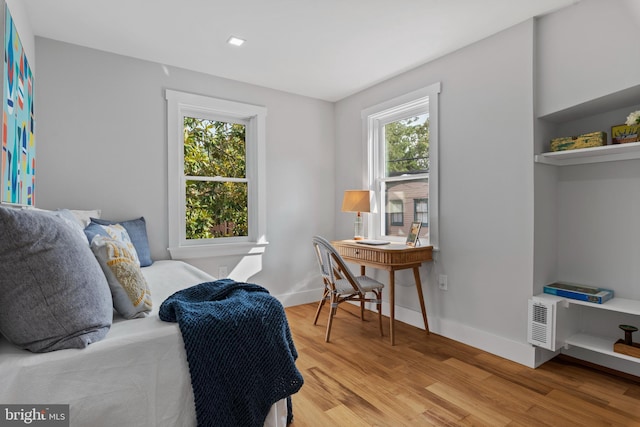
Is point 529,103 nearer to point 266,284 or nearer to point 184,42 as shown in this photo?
point 184,42

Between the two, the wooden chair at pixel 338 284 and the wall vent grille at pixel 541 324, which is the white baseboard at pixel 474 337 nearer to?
the wall vent grille at pixel 541 324

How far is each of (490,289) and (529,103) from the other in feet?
4.68

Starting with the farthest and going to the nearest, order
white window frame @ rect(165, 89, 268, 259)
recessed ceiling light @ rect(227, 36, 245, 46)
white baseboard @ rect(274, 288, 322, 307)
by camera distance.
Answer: white baseboard @ rect(274, 288, 322, 307) → white window frame @ rect(165, 89, 268, 259) → recessed ceiling light @ rect(227, 36, 245, 46)

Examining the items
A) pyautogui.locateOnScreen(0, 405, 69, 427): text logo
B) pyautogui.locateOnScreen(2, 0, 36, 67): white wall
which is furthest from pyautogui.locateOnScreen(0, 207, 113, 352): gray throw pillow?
pyautogui.locateOnScreen(2, 0, 36, 67): white wall

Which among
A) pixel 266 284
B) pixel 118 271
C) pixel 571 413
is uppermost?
pixel 118 271

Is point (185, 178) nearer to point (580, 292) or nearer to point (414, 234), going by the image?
point (414, 234)

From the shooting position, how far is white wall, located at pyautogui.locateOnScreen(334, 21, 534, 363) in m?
2.51

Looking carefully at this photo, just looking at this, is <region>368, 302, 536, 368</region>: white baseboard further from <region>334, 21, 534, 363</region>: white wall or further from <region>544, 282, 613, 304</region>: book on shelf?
<region>544, 282, 613, 304</region>: book on shelf

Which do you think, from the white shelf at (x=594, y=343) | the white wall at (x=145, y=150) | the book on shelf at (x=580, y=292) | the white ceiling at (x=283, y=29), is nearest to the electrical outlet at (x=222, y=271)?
the white wall at (x=145, y=150)

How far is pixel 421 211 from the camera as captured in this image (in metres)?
3.33

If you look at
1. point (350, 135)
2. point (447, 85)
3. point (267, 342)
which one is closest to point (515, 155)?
point (447, 85)

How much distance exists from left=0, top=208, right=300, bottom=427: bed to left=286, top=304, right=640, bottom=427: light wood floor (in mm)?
884

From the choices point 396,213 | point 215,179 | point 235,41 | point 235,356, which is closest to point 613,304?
point 396,213

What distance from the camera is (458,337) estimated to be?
2922mm
